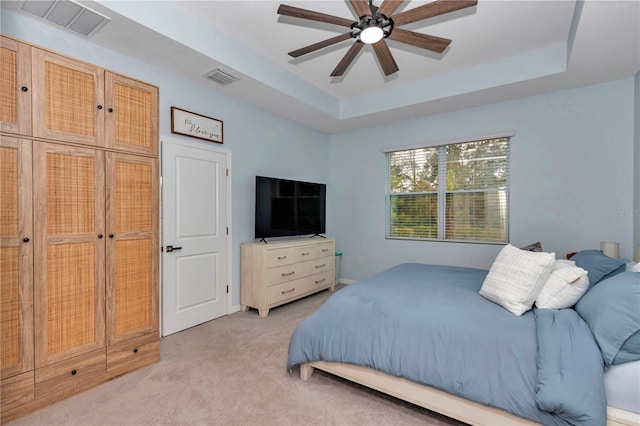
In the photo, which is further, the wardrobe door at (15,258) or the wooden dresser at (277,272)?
the wooden dresser at (277,272)

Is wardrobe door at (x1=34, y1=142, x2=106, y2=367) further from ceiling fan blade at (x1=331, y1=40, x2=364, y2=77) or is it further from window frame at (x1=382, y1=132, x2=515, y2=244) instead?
window frame at (x1=382, y1=132, x2=515, y2=244)

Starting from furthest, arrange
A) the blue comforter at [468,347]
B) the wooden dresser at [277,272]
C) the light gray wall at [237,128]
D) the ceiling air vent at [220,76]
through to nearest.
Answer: the wooden dresser at [277,272]
the ceiling air vent at [220,76]
the light gray wall at [237,128]
the blue comforter at [468,347]

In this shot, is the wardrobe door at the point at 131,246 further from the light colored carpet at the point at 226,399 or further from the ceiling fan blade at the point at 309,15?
the ceiling fan blade at the point at 309,15

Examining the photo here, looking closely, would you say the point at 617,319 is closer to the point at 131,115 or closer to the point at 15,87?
the point at 131,115

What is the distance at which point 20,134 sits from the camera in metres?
1.80

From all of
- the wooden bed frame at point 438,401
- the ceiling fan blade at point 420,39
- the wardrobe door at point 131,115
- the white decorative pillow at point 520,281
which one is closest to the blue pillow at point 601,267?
the white decorative pillow at point 520,281

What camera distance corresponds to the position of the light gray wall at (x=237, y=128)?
2.37 meters

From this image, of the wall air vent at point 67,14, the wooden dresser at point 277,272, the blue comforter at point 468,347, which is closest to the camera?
the blue comforter at point 468,347

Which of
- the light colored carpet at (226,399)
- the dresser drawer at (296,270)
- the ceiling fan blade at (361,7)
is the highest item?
the ceiling fan blade at (361,7)

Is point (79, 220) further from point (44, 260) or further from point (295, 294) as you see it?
point (295, 294)

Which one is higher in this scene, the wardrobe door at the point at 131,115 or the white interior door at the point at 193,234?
the wardrobe door at the point at 131,115

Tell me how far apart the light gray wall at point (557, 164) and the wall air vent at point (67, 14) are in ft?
11.9

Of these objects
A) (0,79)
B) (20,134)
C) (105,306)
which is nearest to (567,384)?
(105,306)

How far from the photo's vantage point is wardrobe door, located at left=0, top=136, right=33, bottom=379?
1.73 meters
